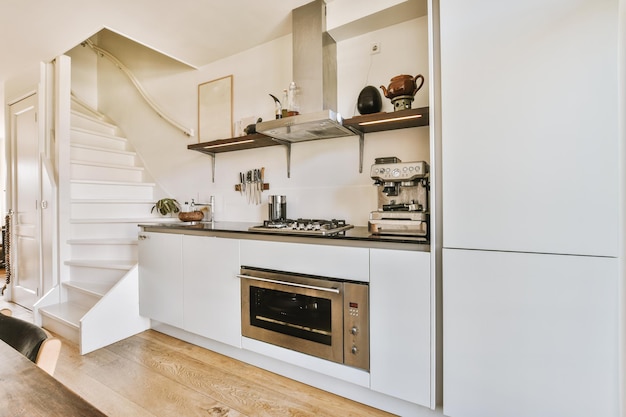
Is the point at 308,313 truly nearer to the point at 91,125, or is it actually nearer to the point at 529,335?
the point at 529,335

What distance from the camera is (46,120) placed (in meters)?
3.07

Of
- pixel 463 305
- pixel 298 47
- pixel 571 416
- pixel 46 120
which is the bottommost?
pixel 571 416

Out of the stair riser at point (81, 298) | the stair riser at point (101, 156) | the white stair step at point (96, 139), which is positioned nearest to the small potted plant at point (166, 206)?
the stair riser at point (81, 298)

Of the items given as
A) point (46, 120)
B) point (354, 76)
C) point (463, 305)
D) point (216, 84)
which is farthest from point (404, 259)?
point (46, 120)

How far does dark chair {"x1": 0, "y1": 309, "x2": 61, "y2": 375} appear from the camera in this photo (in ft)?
2.60

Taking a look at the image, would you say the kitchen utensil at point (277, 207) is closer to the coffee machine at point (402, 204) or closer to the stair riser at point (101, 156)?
the coffee machine at point (402, 204)

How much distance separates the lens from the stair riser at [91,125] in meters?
3.67

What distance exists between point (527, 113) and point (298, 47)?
5.36 ft

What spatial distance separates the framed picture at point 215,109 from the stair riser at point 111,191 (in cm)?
103

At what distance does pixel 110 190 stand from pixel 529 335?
382 centimetres

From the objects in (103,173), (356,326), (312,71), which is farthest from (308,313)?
(103,173)

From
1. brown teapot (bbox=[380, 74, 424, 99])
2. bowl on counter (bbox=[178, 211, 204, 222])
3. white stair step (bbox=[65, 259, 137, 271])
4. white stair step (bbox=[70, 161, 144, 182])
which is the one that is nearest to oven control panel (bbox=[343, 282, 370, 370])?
brown teapot (bbox=[380, 74, 424, 99])

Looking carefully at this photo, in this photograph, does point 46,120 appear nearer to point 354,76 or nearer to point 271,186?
point 271,186

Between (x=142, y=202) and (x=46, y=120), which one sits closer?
(x=46, y=120)
